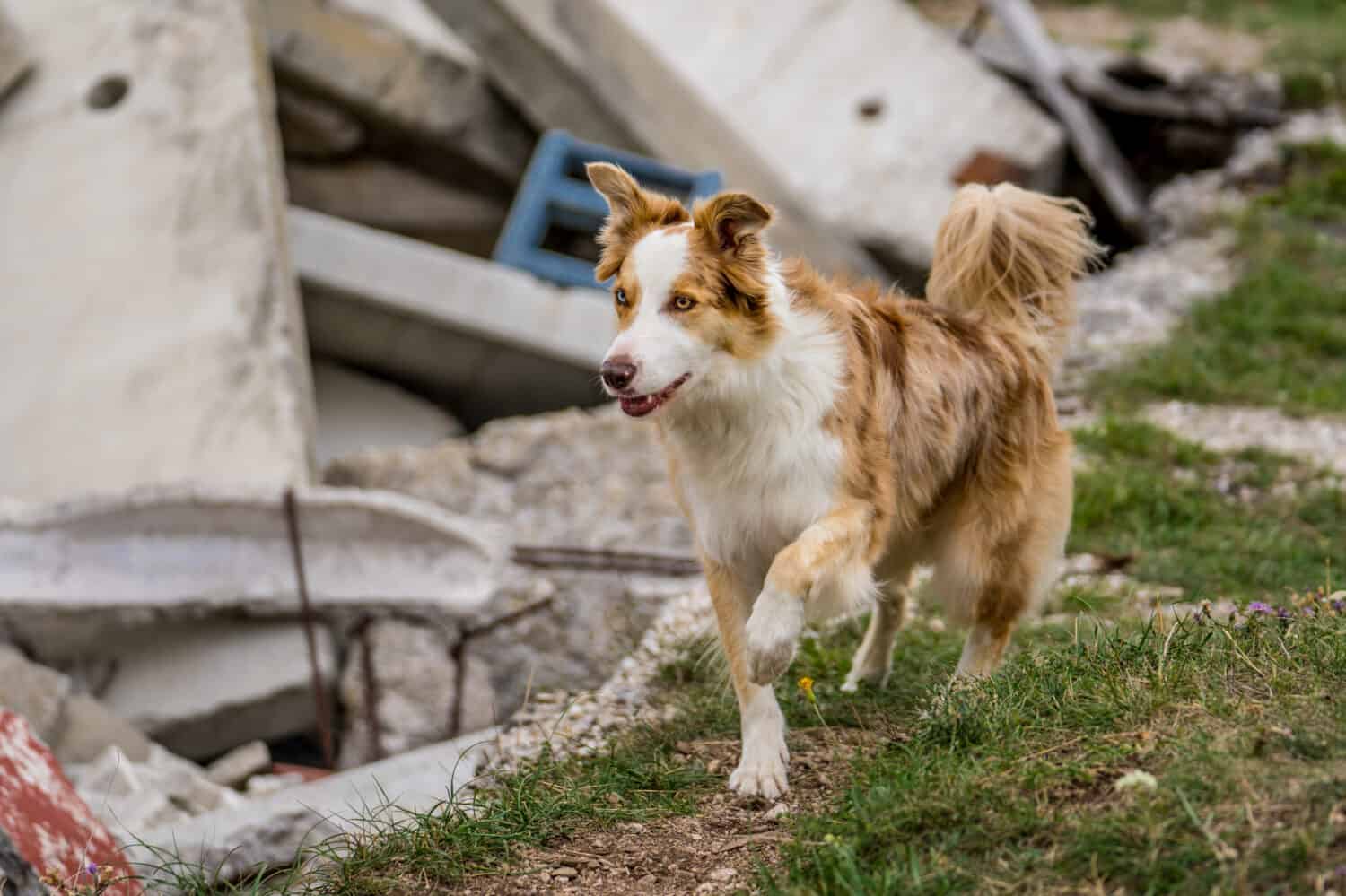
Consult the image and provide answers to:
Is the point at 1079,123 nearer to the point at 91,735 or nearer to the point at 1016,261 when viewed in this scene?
the point at 1016,261

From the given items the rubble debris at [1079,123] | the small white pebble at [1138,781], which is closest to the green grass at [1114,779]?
the small white pebble at [1138,781]

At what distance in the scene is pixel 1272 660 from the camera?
356cm

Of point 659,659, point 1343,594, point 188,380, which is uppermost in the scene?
point 1343,594

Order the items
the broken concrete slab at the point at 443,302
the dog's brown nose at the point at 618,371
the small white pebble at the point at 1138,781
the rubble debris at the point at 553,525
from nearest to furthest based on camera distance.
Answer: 1. the small white pebble at the point at 1138,781
2. the dog's brown nose at the point at 618,371
3. the rubble debris at the point at 553,525
4. the broken concrete slab at the point at 443,302

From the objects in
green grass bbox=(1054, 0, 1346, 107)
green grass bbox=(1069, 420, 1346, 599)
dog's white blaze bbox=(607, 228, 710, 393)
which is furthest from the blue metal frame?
green grass bbox=(1054, 0, 1346, 107)

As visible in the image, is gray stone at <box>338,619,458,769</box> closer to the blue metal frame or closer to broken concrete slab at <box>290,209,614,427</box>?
broken concrete slab at <box>290,209,614,427</box>

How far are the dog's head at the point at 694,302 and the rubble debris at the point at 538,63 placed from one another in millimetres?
6441

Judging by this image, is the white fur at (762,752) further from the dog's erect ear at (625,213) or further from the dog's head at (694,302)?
the dog's erect ear at (625,213)

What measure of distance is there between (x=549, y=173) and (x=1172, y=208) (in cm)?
526

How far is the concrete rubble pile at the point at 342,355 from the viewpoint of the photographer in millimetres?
6266

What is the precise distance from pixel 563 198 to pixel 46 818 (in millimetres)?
6087

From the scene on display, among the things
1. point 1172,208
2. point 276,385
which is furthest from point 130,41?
point 1172,208

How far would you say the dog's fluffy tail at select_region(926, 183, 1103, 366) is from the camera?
4.62 meters

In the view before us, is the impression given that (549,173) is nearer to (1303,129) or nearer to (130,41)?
(130,41)
